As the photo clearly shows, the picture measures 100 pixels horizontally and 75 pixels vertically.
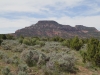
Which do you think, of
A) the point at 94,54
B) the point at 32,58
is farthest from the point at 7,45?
the point at 94,54

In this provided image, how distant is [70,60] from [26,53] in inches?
145

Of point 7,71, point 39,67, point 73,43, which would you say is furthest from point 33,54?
point 73,43

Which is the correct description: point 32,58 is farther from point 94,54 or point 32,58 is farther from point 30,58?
point 94,54

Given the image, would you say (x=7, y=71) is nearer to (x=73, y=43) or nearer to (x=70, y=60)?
(x=70, y=60)

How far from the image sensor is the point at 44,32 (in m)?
162

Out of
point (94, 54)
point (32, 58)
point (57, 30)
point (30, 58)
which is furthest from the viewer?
point (57, 30)

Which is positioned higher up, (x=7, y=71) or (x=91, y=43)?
(x=91, y=43)

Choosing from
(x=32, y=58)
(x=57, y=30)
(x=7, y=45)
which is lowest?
(x=32, y=58)

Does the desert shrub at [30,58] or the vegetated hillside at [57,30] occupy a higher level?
the vegetated hillside at [57,30]

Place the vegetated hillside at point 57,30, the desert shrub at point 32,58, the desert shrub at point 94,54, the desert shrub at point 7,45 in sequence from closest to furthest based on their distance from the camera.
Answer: the desert shrub at point 32,58 → the desert shrub at point 94,54 → the desert shrub at point 7,45 → the vegetated hillside at point 57,30

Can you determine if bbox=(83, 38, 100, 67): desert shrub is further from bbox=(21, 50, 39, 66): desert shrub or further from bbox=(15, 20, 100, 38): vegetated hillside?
bbox=(15, 20, 100, 38): vegetated hillside

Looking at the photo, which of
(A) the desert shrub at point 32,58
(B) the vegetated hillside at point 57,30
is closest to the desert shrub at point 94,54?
(A) the desert shrub at point 32,58

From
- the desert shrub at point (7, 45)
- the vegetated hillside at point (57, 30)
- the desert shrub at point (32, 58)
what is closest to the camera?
the desert shrub at point (32, 58)

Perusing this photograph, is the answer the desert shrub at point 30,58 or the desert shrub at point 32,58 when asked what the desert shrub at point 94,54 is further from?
the desert shrub at point 30,58
